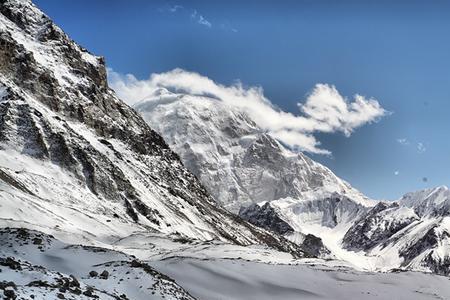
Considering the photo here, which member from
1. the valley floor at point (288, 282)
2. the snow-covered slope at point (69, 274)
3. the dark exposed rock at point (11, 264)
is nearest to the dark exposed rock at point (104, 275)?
the snow-covered slope at point (69, 274)

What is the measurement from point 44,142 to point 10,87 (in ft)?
74.5

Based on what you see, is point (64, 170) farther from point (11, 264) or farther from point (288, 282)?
point (11, 264)

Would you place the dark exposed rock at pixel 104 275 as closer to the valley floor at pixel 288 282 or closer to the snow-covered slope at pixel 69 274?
the snow-covered slope at pixel 69 274

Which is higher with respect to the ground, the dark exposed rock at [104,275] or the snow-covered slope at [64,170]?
the snow-covered slope at [64,170]

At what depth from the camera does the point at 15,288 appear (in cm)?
2305

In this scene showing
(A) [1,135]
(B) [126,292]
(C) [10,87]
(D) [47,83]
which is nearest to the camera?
(B) [126,292]

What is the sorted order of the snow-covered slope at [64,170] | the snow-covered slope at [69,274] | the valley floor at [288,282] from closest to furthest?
1. the snow-covered slope at [69,274]
2. the valley floor at [288,282]
3. the snow-covered slope at [64,170]

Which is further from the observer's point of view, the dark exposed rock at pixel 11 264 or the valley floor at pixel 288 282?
the valley floor at pixel 288 282

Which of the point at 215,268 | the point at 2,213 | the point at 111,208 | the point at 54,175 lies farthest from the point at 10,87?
the point at 215,268

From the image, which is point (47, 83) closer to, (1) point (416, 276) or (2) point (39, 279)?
(1) point (416, 276)

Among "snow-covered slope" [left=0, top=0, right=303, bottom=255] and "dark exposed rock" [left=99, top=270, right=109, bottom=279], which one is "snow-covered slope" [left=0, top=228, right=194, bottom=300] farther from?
"snow-covered slope" [left=0, top=0, right=303, bottom=255]

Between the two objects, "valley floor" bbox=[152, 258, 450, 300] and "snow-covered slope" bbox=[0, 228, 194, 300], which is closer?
"snow-covered slope" bbox=[0, 228, 194, 300]

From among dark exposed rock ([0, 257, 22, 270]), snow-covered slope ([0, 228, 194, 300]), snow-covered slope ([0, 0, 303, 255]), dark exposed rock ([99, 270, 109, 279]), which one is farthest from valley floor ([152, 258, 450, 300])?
snow-covered slope ([0, 0, 303, 255])

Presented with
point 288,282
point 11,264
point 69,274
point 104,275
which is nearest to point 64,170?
point 288,282
